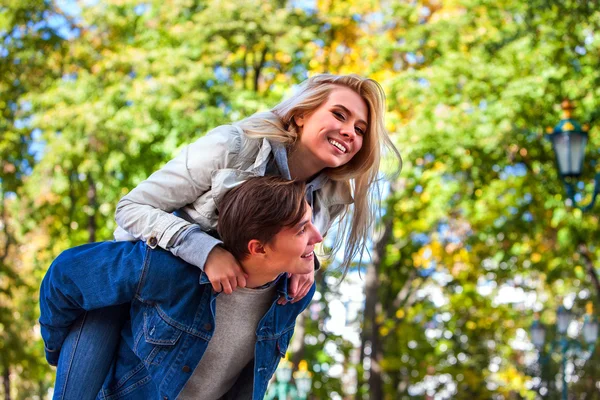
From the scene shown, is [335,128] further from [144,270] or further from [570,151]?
[570,151]

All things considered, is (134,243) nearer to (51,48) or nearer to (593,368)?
(51,48)

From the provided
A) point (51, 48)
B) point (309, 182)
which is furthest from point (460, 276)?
point (309, 182)

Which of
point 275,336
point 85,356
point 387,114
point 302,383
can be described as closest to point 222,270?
point 275,336

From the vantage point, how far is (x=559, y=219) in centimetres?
1538

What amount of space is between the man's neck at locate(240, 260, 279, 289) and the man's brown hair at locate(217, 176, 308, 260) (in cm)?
3

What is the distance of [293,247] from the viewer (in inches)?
116

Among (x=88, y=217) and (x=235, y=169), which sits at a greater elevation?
(x=235, y=169)

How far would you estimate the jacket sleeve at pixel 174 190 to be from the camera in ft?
9.78

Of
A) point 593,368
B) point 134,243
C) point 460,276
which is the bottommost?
point 593,368

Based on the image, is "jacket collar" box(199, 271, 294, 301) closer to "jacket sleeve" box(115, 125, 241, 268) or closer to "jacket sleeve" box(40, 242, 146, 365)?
"jacket sleeve" box(115, 125, 241, 268)

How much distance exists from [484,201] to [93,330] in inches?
569

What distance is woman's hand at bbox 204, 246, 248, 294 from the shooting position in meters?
2.90

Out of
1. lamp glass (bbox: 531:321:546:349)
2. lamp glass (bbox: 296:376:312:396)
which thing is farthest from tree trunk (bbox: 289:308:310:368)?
lamp glass (bbox: 531:321:546:349)

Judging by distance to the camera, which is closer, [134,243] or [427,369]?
[134,243]
